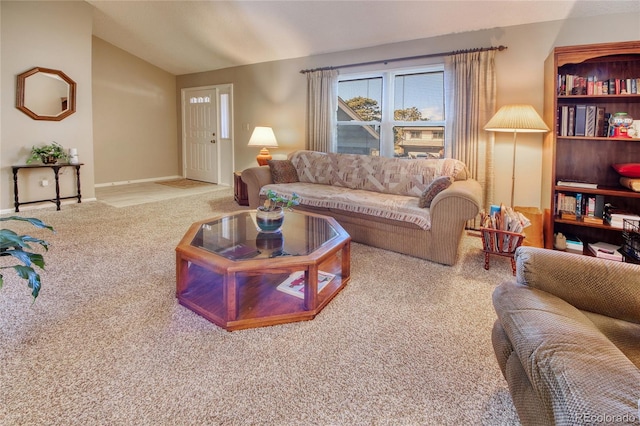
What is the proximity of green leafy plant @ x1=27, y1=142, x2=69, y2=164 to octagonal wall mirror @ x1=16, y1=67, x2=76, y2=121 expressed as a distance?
37 cm

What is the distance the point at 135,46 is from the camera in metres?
6.13

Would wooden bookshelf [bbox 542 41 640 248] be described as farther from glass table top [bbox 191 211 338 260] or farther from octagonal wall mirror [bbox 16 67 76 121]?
octagonal wall mirror [bbox 16 67 76 121]

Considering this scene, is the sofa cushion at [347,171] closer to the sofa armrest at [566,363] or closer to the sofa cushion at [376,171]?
the sofa cushion at [376,171]

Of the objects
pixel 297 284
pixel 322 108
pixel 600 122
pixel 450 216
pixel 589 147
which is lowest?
pixel 297 284

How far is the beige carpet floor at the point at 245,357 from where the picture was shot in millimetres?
1349

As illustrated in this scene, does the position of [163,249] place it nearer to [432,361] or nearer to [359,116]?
[432,361]

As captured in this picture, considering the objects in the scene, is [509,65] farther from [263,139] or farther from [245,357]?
[245,357]

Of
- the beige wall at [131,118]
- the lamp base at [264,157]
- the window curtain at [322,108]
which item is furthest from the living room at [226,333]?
A: the beige wall at [131,118]

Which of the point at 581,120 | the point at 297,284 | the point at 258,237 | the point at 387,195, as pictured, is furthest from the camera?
the point at 387,195

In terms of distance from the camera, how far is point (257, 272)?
189 cm

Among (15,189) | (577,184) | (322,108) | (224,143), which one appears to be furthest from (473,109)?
(15,189)

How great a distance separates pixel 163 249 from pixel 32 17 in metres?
3.56

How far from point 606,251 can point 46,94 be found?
6.27m

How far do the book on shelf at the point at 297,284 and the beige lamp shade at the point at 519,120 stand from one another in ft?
6.80
